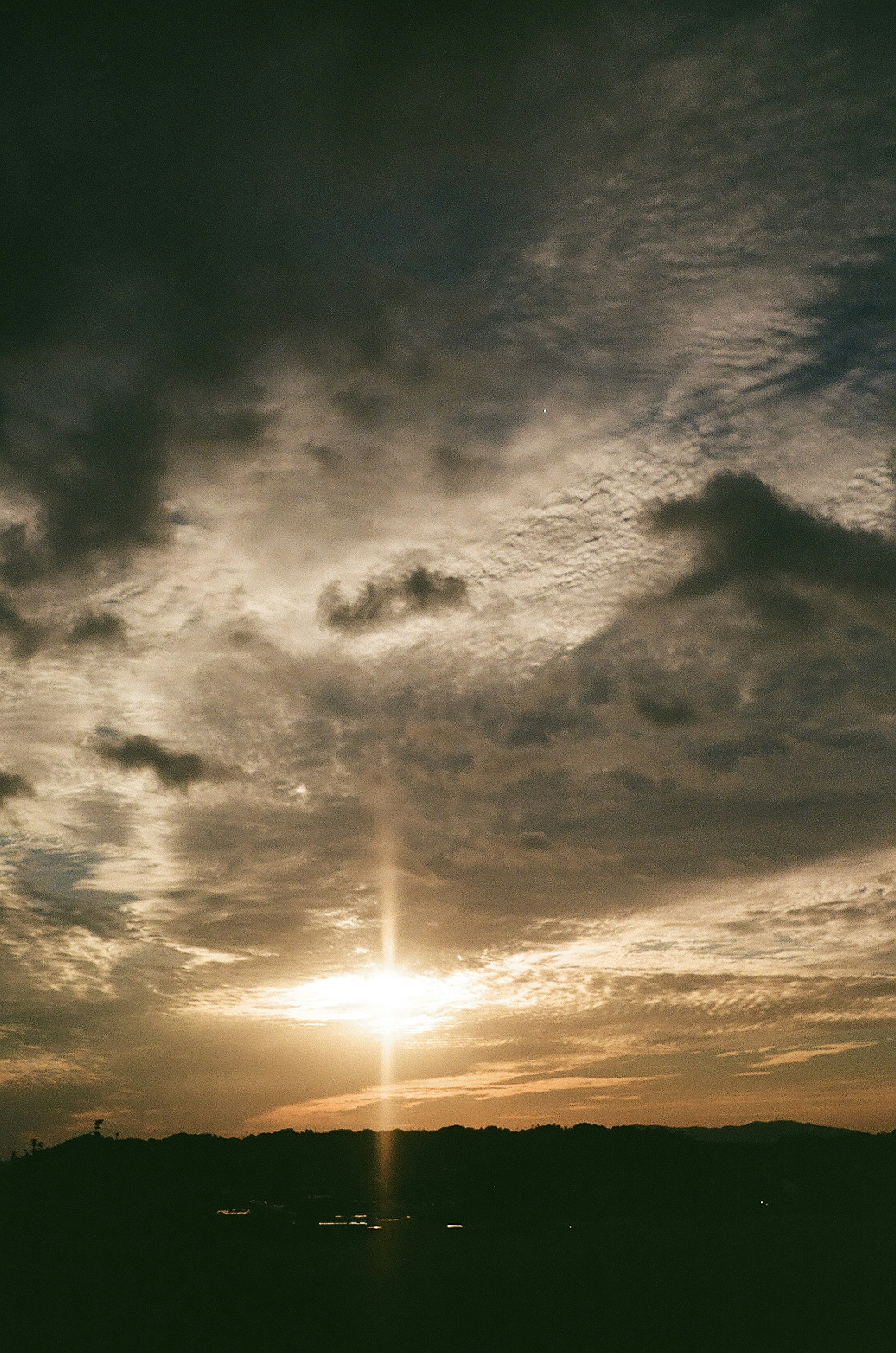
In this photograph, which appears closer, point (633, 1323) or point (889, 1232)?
point (633, 1323)

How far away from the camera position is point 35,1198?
16875 cm

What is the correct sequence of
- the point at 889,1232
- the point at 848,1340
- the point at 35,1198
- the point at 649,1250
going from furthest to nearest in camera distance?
the point at 35,1198
the point at 889,1232
the point at 649,1250
the point at 848,1340

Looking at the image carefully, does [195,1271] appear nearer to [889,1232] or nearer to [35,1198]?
[35,1198]

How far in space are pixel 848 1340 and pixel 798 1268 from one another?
1766 inches

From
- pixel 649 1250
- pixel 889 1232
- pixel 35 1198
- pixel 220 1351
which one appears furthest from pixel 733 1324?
pixel 35 1198

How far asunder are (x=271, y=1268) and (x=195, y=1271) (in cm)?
788

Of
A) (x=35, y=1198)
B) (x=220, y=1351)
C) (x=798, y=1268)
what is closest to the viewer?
(x=220, y=1351)

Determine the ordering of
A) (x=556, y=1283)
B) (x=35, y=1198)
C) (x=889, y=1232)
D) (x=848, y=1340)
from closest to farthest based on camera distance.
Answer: (x=848, y=1340) < (x=556, y=1283) < (x=889, y=1232) < (x=35, y=1198)

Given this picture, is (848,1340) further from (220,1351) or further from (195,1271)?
(195,1271)

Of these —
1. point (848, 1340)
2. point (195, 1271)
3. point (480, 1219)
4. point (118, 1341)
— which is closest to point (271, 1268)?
point (195, 1271)

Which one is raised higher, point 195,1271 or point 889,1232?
point 195,1271

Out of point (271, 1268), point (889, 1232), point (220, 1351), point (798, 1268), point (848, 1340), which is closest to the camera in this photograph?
point (220, 1351)

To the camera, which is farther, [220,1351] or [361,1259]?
[361,1259]

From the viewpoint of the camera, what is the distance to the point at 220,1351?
57.0 metres
